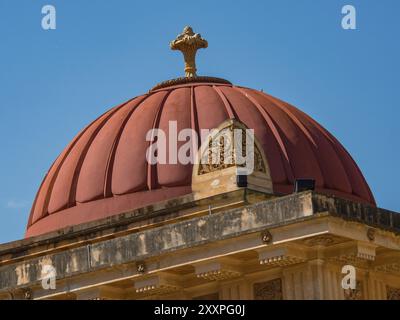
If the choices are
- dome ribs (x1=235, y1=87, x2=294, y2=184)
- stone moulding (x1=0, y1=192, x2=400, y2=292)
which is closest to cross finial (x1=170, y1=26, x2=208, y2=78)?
dome ribs (x1=235, y1=87, x2=294, y2=184)

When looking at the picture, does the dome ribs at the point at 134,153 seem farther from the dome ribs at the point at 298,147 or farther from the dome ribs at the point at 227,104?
the dome ribs at the point at 298,147

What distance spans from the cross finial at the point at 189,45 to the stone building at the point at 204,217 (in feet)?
2.89

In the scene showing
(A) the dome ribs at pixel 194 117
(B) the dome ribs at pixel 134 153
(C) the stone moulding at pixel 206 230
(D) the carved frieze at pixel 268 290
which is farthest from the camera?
(A) the dome ribs at pixel 194 117

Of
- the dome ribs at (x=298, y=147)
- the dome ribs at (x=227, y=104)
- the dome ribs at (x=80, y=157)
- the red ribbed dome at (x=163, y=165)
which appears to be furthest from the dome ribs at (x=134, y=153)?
the dome ribs at (x=298, y=147)

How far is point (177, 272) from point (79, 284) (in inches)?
66.0

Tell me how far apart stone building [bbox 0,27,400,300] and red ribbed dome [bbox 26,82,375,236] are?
0.03m

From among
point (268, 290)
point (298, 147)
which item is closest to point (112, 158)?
point (298, 147)

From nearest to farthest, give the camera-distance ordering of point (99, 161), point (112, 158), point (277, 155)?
point (277, 155), point (112, 158), point (99, 161)

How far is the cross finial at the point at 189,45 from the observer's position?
35.0 meters

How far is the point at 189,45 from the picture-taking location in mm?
35188

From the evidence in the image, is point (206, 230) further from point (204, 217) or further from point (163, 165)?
point (163, 165)

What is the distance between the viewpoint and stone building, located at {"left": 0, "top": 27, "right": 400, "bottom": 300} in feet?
76.8

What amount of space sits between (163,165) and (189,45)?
16.7 ft
